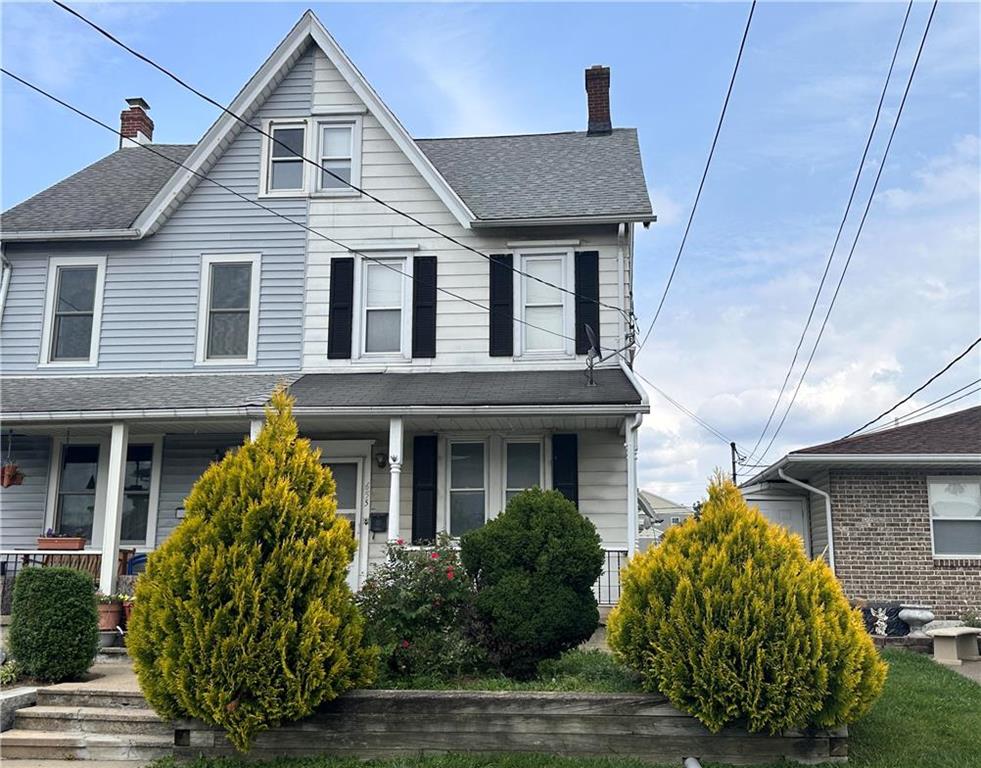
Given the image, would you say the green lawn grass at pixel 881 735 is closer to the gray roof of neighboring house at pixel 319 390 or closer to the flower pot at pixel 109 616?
the gray roof of neighboring house at pixel 319 390

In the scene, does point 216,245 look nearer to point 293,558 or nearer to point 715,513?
point 293,558

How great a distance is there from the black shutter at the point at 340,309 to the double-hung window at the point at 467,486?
218cm

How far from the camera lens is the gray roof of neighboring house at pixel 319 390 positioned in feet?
36.0

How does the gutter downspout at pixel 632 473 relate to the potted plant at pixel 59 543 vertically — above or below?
above

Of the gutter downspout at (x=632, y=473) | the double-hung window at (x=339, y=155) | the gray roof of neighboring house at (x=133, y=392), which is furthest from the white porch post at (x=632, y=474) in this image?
the double-hung window at (x=339, y=155)

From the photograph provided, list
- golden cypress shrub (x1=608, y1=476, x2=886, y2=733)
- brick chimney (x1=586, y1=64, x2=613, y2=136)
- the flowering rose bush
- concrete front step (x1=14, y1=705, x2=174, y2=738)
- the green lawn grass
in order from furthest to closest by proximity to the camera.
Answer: brick chimney (x1=586, y1=64, x2=613, y2=136)
the flowering rose bush
concrete front step (x1=14, y1=705, x2=174, y2=738)
the green lawn grass
golden cypress shrub (x1=608, y1=476, x2=886, y2=733)

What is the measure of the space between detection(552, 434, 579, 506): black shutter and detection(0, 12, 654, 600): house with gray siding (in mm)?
28

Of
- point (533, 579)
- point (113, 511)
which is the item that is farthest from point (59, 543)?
point (533, 579)

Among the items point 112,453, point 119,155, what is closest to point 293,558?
point 112,453

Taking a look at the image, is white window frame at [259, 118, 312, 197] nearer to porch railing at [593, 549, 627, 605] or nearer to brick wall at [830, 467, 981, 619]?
porch railing at [593, 549, 627, 605]

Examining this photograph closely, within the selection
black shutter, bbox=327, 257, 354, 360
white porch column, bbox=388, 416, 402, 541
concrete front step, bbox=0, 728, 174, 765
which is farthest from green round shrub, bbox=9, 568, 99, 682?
black shutter, bbox=327, 257, 354, 360

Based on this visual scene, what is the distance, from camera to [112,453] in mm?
11289

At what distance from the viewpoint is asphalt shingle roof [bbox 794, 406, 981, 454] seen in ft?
42.1

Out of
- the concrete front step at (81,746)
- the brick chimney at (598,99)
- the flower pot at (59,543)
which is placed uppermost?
the brick chimney at (598,99)
